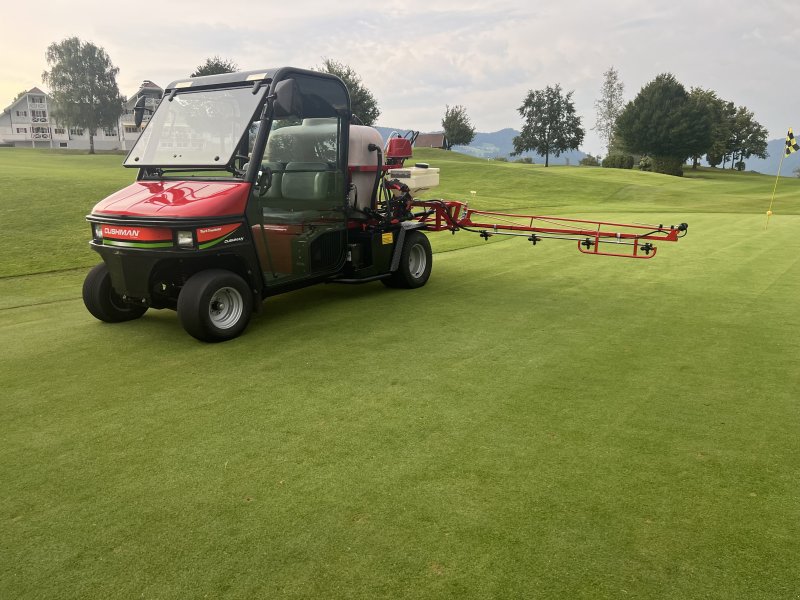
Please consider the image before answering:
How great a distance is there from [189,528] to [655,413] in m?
3.18

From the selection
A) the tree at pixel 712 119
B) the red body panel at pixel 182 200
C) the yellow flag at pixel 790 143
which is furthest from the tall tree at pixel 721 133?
the red body panel at pixel 182 200

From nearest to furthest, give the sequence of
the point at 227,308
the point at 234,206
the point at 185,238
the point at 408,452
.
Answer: the point at 408,452 → the point at 185,238 → the point at 234,206 → the point at 227,308

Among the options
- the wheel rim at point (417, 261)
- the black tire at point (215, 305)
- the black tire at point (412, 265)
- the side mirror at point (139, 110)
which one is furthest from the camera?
the wheel rim at point (417, 261)

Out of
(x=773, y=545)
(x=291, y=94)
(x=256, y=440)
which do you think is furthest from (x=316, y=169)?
(x=773, y=545)

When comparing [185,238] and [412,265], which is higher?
[185,238]

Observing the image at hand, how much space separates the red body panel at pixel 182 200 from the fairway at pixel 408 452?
1.29 metres

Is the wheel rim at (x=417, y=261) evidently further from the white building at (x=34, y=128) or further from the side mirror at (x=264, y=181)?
the white building at (x=34, y=128)

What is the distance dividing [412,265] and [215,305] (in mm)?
3328

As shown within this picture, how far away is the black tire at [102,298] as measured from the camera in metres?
6.52

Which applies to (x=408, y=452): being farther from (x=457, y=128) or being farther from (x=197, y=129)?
(x=457, y=128)

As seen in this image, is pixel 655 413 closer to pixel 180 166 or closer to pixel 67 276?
pixel 180 166

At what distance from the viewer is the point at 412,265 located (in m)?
8.68

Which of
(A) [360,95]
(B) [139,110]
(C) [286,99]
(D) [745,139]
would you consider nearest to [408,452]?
(C) [286,99]

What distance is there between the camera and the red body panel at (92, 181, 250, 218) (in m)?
5.62
